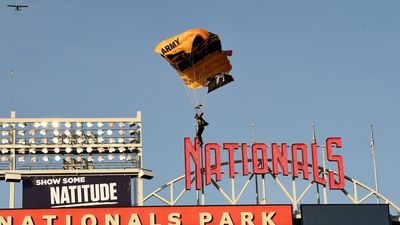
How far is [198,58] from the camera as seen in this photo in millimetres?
80000

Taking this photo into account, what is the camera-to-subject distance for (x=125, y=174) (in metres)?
81.2

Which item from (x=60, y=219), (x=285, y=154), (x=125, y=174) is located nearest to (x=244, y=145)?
(x=285, y=154)

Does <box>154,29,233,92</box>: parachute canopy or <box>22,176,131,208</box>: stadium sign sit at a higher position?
<box>154,29,233,92</box>: parachute canopy

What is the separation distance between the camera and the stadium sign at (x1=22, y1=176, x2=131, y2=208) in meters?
79.3

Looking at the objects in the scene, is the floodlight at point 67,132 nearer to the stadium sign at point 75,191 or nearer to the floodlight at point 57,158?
the floodlight at point 57,158

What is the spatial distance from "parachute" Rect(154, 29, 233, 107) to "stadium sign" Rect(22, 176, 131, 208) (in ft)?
30.5

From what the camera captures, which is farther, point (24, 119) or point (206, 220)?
point (24, 119)

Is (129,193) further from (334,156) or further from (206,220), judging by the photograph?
(334,156)

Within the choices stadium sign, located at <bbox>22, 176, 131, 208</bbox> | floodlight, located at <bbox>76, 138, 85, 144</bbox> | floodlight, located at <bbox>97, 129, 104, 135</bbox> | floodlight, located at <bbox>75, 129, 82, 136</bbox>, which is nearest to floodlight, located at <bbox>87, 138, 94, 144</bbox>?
floodlight, located at <bbox>76, 138, 85, 144</bbox>

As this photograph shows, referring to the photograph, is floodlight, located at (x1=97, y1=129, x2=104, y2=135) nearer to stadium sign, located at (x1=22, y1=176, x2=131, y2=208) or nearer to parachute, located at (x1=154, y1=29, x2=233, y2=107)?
stadium sign, located at (x1=22, y1=176, x2=131, y2=208)

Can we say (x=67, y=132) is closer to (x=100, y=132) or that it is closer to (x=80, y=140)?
(x=80, y=140)

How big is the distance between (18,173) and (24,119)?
14.9 ft

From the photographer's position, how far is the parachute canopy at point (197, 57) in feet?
257

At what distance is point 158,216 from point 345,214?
44.4ft
